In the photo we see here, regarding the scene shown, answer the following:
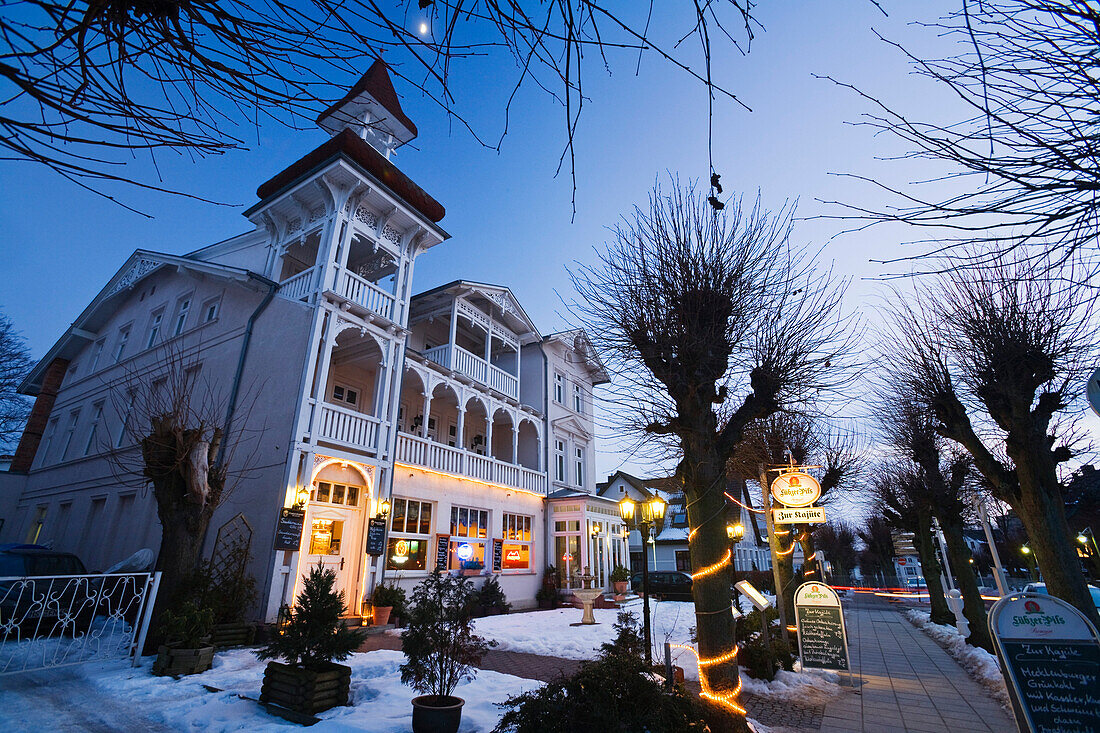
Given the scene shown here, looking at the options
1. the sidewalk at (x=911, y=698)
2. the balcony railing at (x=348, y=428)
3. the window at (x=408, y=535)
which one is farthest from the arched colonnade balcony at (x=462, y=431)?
the sidewalk at (x=911, y=698)

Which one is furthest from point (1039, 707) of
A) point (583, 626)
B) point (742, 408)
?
point (583, 626)

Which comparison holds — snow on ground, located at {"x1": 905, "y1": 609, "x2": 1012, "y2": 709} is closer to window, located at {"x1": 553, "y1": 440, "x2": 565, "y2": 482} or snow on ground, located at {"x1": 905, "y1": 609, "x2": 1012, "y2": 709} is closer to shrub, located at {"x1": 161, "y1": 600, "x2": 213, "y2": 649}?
shrub, located at {"x1": 161, "y1": 600, "x2": 213, "y2": 649}

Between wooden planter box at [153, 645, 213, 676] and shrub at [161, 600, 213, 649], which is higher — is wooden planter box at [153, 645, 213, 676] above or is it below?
below

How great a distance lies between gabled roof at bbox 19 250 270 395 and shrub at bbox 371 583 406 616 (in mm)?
11022

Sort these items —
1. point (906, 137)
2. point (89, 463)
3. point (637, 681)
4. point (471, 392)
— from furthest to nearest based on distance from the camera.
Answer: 1. point (471, 392)
2. point (89, 463)
3. point (637, 681)
4. point (906, 137)

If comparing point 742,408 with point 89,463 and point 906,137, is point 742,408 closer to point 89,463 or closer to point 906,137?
point 906,137

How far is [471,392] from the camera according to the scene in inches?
674

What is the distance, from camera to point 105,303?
62.5 feet

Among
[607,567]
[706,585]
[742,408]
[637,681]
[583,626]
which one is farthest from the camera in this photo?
[607,567]

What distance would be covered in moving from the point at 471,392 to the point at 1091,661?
14.9 meters

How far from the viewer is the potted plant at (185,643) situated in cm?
692

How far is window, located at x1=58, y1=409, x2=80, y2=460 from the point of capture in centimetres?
1788

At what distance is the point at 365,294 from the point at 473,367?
5356mm

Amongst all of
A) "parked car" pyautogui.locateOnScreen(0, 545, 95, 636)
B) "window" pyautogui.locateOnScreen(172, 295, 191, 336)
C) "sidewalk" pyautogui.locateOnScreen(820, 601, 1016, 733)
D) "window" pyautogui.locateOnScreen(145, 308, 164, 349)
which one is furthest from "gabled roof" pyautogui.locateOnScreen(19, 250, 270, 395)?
"sidewalk" pyautogui.locateOnScreen(820, 601, 1016, 733)
